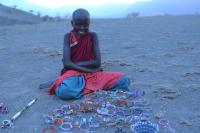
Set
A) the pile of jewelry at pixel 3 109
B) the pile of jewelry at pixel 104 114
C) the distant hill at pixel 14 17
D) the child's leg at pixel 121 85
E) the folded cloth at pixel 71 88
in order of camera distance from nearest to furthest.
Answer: the pile of jewelry at pixel 104 114 → the pile of jewelry at pixel 3 109 → the folded cloth at pixel 71 88 → the child's leg at pixel 121 85 → the distant hill at pixel 14 17

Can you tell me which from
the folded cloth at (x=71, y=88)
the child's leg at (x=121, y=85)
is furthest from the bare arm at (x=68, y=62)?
the child's leg at (x=121, y=85)

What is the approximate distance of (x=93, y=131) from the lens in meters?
4.75

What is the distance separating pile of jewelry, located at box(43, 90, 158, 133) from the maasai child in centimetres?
21

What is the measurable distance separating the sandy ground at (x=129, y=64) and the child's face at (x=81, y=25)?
0.90 meters

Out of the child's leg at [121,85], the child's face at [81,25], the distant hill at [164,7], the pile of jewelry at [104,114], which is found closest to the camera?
the pile of jewelry at [104,114]

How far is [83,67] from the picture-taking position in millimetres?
6145

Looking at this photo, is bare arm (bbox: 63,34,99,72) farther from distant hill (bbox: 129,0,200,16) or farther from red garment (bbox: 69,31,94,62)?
distant hill (bbox: 129,0,200,16)

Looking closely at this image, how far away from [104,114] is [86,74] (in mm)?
1058

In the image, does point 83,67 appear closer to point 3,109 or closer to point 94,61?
point 94,61

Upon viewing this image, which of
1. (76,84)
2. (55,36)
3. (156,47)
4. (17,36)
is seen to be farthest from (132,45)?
(76,84)

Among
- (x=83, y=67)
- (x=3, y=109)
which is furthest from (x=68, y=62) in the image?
(x=3, y=109)

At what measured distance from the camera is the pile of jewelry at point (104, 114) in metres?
4.83

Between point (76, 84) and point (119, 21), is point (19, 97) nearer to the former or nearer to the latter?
point (76, 84)

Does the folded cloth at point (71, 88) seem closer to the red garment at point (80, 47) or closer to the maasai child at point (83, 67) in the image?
the maasai child at point (83, 67)
